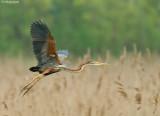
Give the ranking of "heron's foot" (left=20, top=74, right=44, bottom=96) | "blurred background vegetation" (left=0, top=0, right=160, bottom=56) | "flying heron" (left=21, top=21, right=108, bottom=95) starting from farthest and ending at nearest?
1. "blurred background vegetation" (left=0, top=0, right=160, bottom=56)
2. "flying heron" (left=21, top=21, right=108, bottom=95)
3. "heron's foot" (left=20, top=74, right=44, bottom=96)

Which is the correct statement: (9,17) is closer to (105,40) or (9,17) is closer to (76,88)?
(105,40)

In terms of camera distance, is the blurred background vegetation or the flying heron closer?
the flying heron

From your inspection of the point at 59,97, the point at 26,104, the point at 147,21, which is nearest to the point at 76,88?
the point at 59,97

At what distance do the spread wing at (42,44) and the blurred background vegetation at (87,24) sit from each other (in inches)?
823

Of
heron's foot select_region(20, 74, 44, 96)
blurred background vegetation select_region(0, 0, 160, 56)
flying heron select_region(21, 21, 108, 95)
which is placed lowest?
heron's foot select_region(20, 74, 44, 96)

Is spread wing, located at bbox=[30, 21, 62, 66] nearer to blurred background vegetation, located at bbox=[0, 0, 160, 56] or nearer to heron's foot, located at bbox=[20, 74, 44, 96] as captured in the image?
heron's foot, located at bbox=[20, 74, 44, 96]

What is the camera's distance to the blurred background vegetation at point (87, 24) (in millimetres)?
27328

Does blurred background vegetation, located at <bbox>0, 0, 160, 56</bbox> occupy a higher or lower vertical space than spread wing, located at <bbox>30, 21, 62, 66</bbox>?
higher

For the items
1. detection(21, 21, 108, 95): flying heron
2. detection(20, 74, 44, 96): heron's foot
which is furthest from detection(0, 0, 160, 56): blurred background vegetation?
detection(20, 74, 44, 96): heron's foot

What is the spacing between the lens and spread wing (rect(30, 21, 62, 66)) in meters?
5.12

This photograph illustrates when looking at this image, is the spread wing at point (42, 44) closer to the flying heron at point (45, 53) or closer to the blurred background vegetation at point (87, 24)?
the flying heron at point (45, 53)

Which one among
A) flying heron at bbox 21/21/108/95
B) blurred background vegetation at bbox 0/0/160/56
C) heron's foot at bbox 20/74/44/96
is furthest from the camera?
blurred background vegetation at bbox 0/0/160/56

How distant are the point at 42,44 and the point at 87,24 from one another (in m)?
24.3

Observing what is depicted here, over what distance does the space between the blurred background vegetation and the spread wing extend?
20908mm
